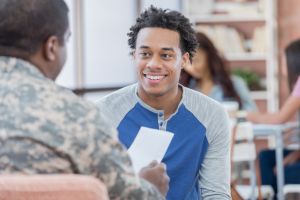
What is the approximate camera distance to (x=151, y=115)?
2064mm

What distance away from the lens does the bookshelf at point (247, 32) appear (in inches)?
236

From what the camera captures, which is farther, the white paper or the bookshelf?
the bookshelf

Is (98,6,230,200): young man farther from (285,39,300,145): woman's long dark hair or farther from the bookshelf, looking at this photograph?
the bookshelf

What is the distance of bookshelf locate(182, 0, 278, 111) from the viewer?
5984 mm

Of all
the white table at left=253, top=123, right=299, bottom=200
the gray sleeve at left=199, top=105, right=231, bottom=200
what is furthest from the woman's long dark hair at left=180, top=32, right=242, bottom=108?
the gray sleeve at left=199, top=105, right=231, bottom=200

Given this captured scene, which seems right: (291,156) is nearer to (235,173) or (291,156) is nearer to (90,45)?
(235,173)

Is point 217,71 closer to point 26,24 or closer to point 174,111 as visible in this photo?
point 174,111

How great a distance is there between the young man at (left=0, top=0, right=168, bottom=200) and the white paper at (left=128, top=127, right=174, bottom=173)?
0.43 metres

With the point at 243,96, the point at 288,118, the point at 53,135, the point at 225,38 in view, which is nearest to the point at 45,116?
the point at 53,135

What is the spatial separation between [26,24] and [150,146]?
62 cm

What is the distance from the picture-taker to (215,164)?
2.05 meters

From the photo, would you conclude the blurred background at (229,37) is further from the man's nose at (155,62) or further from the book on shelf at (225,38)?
the man's nose at (155,62)

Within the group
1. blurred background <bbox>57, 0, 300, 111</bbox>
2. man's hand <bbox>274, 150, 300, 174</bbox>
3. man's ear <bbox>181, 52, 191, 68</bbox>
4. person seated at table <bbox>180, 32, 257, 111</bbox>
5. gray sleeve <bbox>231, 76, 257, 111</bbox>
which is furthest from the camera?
blurred background <bbox>57, 0, 300, 111</bbox>

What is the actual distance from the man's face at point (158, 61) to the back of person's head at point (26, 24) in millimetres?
758
